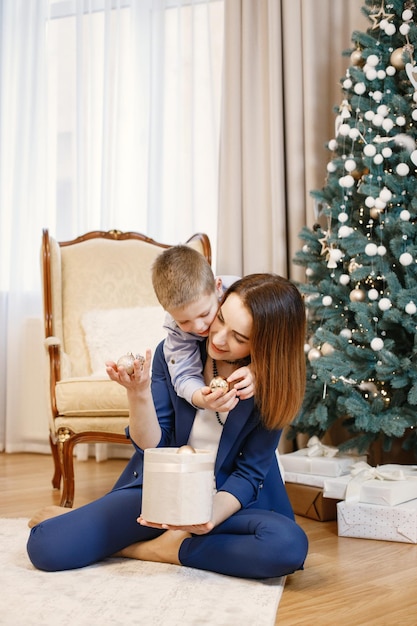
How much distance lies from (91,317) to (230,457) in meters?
1.67

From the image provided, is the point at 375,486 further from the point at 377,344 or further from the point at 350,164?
the point at 350,164

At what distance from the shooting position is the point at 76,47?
173 inches

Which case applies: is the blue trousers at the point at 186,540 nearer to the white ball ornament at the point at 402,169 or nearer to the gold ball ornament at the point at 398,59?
the white ball ornament at the point at 402,169

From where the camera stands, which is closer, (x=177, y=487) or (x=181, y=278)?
(x=177, y=487)

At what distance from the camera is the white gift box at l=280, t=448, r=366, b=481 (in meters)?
2.84

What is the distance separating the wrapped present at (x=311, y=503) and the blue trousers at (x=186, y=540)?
80cm

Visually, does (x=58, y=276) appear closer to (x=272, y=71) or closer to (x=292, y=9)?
(x=272, y=71)

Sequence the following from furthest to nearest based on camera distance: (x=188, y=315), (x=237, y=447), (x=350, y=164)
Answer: (x=350, y=164)
(x=237, y=447)
(x=188, y=315)

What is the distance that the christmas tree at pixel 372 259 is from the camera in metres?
2.90

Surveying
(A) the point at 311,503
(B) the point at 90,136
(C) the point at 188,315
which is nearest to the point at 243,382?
(C) the point at 188,315

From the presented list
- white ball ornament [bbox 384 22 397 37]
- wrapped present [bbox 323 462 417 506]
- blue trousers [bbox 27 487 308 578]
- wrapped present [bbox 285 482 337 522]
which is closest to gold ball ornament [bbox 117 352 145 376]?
blue trousers [bbox 27 487 308 578]

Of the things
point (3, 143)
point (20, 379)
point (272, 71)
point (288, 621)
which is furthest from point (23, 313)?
point (288, 621)

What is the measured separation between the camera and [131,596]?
174 cm

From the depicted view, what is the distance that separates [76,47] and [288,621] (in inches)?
139
